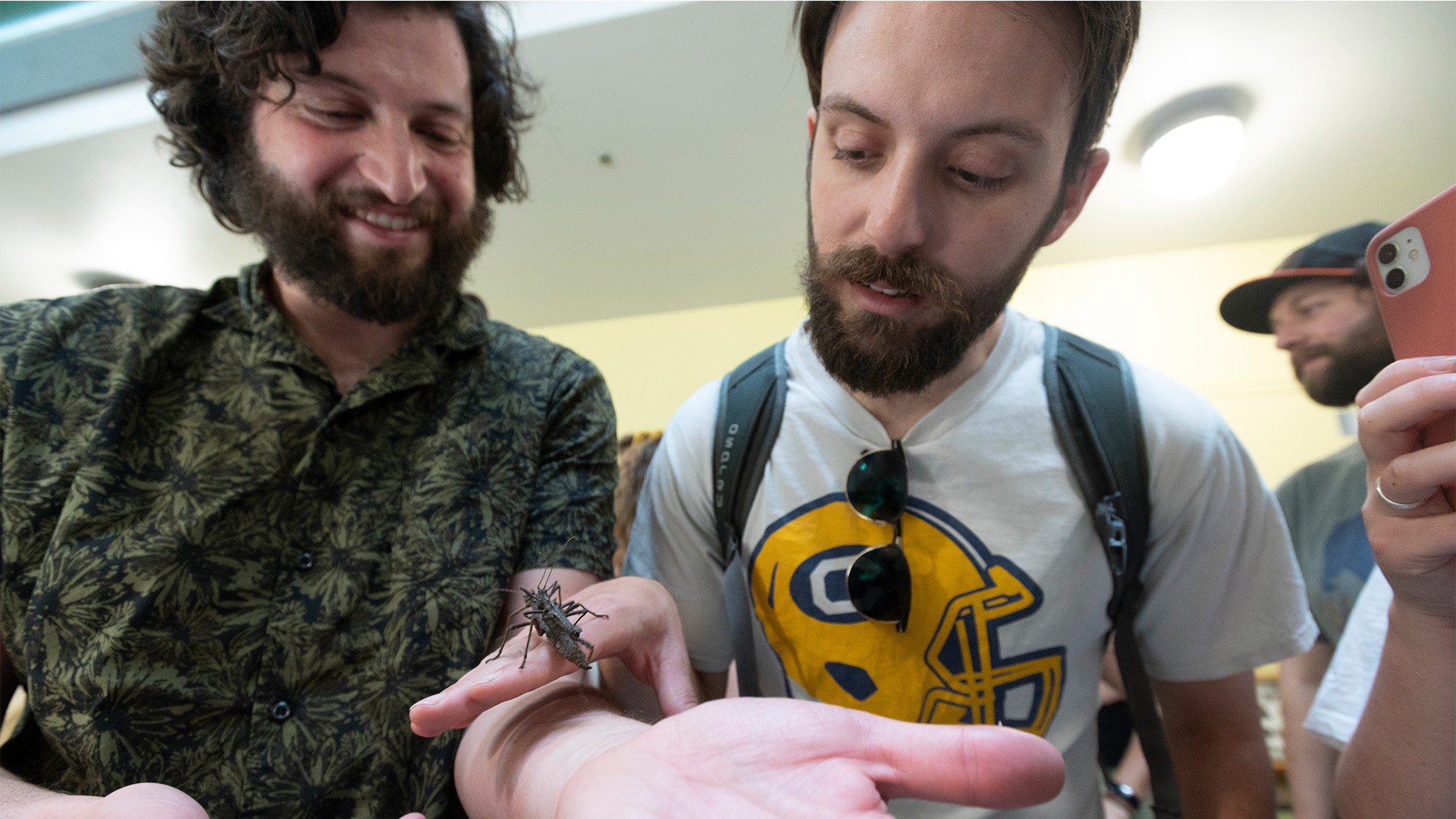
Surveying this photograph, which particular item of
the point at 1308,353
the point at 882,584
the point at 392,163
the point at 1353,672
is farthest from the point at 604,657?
the point at 1308,353

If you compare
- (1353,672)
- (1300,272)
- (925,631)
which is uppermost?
(1300,272)

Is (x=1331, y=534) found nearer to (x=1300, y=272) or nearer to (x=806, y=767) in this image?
(x=1300, y=272)

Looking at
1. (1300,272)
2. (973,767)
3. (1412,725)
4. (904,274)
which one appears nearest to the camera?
(973,767)

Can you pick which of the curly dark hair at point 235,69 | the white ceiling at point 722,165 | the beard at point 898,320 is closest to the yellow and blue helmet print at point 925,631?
the beard at point 898,320

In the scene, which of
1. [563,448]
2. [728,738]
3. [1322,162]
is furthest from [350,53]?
[1322,162]

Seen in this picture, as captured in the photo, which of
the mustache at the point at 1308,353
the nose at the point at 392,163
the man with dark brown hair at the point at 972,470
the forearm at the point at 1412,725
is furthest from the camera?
the mustache at the point at 1308,353

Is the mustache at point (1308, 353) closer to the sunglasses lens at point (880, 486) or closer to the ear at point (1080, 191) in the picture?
the ear at point (1080, 191)

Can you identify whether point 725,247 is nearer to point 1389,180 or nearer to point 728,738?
point 728,738

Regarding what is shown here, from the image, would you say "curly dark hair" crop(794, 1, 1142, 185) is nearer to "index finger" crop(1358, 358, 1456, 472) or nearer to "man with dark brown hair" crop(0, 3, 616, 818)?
"index finger" crop(1358, 358, 1456, 472)
